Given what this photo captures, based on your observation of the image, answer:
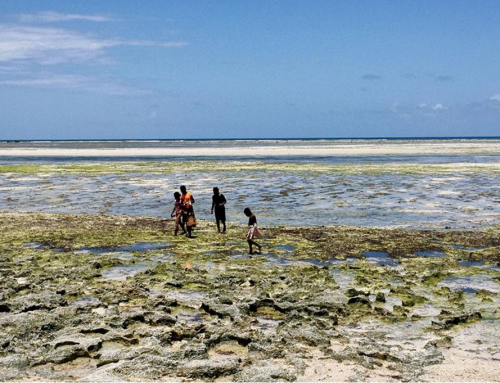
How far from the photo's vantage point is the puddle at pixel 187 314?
11.7 meters

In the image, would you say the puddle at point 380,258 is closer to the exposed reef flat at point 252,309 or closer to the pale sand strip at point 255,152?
the exposed reef flat at point 252,309

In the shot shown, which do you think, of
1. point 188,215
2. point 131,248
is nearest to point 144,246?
point 131,248

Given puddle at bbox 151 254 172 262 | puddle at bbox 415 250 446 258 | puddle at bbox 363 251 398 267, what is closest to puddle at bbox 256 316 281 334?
puddle at bbox 363 251 398 267

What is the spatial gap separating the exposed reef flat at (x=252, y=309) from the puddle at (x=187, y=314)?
5cm

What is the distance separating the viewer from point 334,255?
17.7 metres

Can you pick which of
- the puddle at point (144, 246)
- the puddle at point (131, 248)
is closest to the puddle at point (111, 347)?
the puddle at point (131, 248)

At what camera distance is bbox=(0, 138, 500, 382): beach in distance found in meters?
9.31

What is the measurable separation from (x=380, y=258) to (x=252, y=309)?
658 cm

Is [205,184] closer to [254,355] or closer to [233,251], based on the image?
[233,251]

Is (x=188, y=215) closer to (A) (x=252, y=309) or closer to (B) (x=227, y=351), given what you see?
(A) (x=252, y=309)

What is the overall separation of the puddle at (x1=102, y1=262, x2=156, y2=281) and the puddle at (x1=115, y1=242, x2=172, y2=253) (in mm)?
2094

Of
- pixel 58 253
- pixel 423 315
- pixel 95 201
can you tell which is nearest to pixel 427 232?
pixel 423 315

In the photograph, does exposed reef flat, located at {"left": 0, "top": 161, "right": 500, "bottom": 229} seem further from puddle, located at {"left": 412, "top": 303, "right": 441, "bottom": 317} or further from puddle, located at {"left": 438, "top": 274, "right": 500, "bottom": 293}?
puddle, located at {"left": 412, "top": 303, "right": 441, "bottom": 317}

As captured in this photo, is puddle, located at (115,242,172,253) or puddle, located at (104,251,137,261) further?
puddle, located at (115,242,172,253)
